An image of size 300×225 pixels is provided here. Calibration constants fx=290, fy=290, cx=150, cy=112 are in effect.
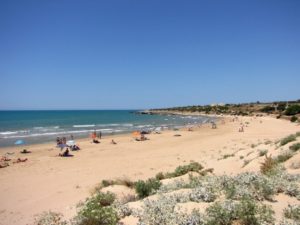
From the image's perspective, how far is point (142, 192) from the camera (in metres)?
9.07

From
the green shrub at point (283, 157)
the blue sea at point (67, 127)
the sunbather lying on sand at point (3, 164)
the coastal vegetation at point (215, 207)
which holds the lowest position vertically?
the blue sea at point (67, 127)

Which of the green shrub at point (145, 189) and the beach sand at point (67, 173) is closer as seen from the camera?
the green shrub at point (145, 189)

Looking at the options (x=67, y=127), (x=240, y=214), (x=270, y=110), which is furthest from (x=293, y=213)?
(x=270, y=110)

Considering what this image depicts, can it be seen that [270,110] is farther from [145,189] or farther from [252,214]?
[252,214]

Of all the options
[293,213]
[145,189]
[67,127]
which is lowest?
[67,127]

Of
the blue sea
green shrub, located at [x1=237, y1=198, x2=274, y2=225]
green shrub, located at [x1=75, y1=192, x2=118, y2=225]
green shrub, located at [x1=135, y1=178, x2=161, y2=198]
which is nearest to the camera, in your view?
green shrub, located at [x1=237, y1=198, x2=274, y2=225]

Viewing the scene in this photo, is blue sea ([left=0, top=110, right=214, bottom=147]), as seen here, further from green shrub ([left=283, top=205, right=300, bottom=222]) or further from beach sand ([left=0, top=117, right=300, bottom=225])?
green shrub ([left=283, top=205, right=300, bottom=222])

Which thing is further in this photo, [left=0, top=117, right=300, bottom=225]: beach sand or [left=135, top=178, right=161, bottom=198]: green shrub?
[left=0, top=117, right=300, bottom=225]: beach sand

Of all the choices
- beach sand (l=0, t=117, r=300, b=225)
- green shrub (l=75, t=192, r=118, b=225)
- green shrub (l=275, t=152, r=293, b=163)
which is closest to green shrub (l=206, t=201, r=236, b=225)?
green shrub (l=75, t=192, r=118, b=225)

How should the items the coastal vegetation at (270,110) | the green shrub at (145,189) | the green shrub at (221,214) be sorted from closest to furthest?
the green shrub at (221,214) → the green shrub at (145,189) → the coastal vegetation at (270,110)

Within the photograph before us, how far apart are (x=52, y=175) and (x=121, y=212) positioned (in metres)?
12.0

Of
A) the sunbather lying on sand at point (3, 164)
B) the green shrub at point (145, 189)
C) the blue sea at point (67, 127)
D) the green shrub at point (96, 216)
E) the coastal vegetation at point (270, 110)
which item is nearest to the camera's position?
the green shrub at point (96, 216)

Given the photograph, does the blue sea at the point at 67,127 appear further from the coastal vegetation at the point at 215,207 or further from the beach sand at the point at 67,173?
the coastal vegetation at the point at 215,207

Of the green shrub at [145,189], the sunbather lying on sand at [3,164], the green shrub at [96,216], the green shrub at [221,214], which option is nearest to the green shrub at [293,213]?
the green shrub at [221,214]
